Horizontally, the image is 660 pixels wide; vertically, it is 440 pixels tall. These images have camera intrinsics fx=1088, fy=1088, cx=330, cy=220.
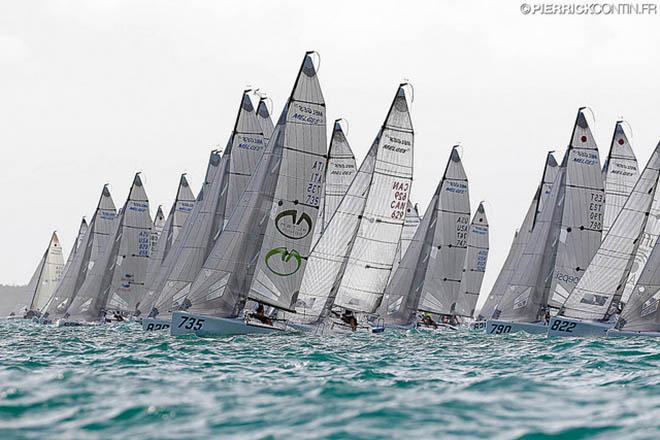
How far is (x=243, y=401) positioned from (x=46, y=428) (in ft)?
9.85

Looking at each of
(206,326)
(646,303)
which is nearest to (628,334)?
(646,303)

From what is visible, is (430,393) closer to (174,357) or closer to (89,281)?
(174,357)

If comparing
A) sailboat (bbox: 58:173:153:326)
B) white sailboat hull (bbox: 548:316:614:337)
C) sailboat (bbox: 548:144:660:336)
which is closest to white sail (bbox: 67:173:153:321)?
sailboat (bbox: 58:173:153:326)

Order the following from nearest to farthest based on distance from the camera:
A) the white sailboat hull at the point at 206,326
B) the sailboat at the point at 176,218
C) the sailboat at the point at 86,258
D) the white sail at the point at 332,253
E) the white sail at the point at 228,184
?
1. the white sailboat hull at the point at 206,326
2. the white sail at the point at 332,253
3. the white sail at the point at 228,184
4. the sailboat at the point at 176,218
5. the sailboat at the point at 86,258

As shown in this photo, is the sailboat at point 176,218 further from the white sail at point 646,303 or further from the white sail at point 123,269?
the white sail at point 646,303

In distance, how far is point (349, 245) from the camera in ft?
128

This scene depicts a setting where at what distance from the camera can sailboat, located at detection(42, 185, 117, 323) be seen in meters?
59.0

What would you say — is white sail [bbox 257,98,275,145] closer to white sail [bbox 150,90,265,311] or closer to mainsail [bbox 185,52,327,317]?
white sail [bbox 150,90,265,311]

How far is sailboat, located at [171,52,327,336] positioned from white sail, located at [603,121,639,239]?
16.1m

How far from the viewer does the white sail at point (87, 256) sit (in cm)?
5953

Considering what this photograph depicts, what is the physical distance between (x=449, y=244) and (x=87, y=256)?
813 inches

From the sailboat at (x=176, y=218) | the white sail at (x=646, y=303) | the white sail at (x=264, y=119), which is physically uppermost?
the white sail at (x=264, y=119)

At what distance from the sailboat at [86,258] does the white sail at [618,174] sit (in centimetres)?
2630

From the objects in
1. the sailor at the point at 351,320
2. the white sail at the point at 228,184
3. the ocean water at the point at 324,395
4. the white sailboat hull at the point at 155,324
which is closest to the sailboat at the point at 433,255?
the sailor at the point at 351,320
